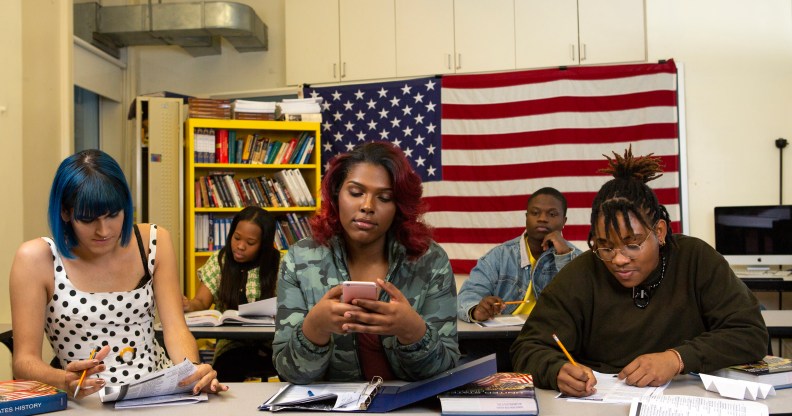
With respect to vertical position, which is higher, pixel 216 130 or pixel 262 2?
pixel 262 2

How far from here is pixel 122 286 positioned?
2.09 m

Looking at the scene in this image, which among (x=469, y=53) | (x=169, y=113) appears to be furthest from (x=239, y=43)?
(x=469, y=53)

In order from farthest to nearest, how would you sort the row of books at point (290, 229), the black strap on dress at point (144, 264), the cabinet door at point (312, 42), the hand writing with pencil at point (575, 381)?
the cabinet door at point (312, 42)
the row of books at point (290, 229)
the black strap on dress at point (144, 264)
the hand writing with pencil at point (575, 381)

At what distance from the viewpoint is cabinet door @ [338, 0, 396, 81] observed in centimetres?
557

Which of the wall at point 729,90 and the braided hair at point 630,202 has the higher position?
the wall at point 729,90

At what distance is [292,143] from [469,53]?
1527mm

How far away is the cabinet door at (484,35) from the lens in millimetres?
5375

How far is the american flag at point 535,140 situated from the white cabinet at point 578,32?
95 millimetres

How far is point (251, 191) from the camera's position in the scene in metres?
5.32

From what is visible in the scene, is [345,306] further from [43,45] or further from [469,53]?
[469,53]

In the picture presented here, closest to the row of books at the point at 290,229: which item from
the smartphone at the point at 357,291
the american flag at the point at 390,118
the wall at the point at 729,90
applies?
the american flag at the point at 390,118

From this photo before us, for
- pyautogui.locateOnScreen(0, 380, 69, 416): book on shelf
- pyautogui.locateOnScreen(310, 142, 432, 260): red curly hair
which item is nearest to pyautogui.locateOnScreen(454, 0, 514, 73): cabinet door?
pyautogui.locateOnScreen(310, 142, 432, 260): red curly hair

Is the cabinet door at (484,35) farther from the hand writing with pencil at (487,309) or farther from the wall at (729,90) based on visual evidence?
the hand writing with pencil at (487,309)

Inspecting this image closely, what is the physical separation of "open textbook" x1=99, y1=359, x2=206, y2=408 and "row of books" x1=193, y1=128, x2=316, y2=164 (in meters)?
3.66
